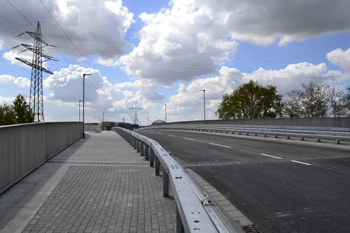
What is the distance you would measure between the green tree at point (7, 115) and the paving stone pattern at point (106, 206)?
65500 millimetres

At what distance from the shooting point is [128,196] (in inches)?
218

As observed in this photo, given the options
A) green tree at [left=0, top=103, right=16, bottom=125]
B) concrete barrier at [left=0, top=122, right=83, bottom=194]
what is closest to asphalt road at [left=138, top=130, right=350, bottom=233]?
concrete barrier at [left=0, top=122, right=83, bottom=194]

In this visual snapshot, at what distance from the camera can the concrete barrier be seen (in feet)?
19.7

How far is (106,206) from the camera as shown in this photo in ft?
16.1

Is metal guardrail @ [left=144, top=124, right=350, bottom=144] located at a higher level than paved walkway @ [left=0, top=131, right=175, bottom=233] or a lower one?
higher

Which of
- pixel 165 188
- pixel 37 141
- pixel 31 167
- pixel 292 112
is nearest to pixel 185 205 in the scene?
pixel 165 188

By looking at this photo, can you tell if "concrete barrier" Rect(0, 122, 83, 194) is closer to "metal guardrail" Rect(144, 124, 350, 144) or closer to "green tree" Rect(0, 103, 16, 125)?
"metal guardrail" Rect(144, 124, 350, 144)

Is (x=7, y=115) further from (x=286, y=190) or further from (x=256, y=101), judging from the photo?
(x=286, y=190)

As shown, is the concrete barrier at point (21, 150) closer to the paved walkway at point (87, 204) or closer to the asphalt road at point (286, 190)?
the paved walkway at point (87, 204)

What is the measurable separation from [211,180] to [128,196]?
218 cm

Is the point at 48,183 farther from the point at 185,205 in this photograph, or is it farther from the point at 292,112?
the point at 292,112

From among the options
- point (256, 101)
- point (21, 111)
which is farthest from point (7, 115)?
point (256, 101)

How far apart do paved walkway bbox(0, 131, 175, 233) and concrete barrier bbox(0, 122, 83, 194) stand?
0.26 metres

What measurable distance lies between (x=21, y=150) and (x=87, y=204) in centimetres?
322
